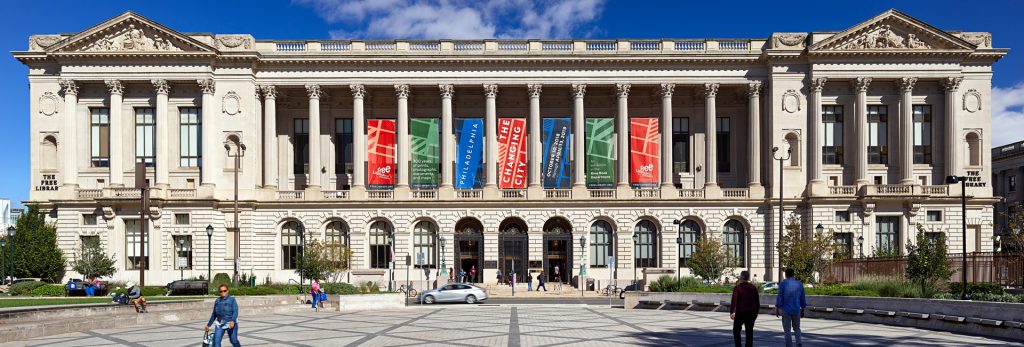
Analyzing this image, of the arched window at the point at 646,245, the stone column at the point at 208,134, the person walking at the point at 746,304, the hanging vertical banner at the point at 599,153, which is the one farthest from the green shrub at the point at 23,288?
the arched window at the point at 646,245

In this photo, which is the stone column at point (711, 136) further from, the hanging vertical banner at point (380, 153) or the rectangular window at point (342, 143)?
the rectangular window at point (342, 143)

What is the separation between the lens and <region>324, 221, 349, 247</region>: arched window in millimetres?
65188

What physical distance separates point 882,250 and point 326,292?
37.8 m

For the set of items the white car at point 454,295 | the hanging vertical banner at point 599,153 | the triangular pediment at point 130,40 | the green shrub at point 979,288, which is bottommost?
the white car at point 454,295

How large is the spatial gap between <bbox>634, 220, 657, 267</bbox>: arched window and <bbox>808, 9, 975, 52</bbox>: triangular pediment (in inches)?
732

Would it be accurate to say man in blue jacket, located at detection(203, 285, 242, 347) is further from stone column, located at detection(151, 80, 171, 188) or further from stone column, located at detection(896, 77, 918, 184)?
stone column, located at detection(896, 77, 918, 184)

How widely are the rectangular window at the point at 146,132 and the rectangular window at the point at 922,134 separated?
60645mm

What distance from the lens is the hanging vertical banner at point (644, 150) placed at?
6450 cm

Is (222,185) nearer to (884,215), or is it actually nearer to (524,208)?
(524,208)

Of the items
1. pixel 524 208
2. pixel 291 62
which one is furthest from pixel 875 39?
pixel 291 62

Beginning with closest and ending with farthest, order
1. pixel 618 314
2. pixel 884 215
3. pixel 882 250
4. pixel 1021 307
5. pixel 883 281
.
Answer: pixel 1021 307 → pixel 883 281 → pixel 618 314 → pixel 882 250 → pixel 884 215

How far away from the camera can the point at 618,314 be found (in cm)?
3588

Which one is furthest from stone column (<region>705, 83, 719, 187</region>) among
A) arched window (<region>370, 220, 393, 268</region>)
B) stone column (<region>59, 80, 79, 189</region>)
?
stone column (<region>59, 80, 79, 189</region>)

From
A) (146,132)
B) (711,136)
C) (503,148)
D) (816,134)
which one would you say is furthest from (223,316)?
(816,134)
